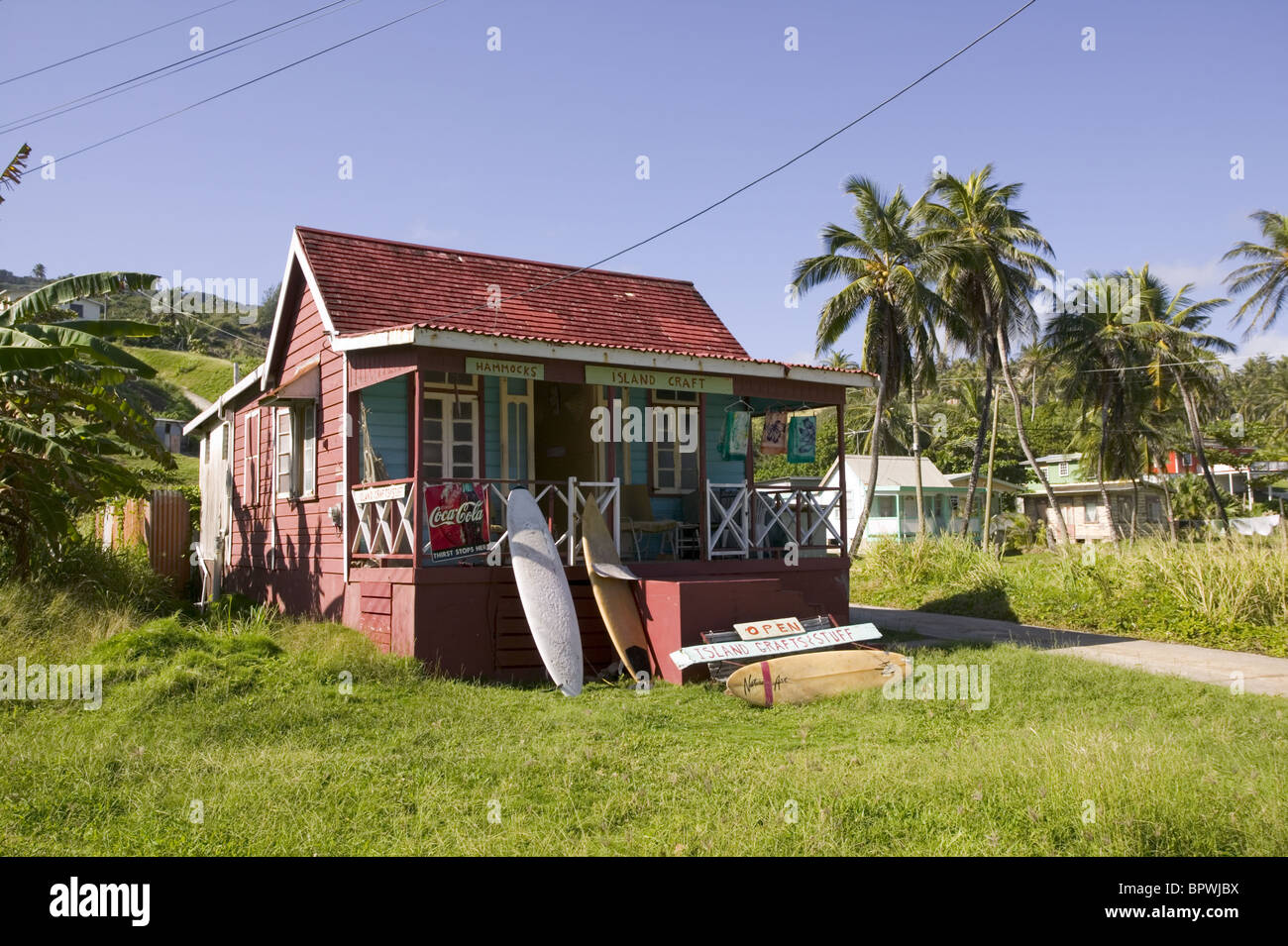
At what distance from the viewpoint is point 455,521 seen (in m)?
11.2

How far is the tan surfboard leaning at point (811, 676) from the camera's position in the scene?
979 cm

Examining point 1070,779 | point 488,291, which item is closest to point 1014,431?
point 488,291

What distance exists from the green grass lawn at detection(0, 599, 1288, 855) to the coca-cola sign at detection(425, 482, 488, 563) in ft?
4.72

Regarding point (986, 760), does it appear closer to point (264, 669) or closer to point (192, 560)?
point (264, 669)

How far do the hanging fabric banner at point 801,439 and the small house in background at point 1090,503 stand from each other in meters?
34.9

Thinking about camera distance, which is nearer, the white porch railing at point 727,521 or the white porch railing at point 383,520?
the white porch railing at point 383,520

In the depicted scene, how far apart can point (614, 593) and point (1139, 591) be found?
8.96m

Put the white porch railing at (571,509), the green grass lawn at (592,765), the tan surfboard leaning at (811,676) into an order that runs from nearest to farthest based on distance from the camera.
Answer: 1. the green grass lawn at (592,765)
2. the tan surfboard leaning at (811,676)
3. the white porch railing at (571,509)

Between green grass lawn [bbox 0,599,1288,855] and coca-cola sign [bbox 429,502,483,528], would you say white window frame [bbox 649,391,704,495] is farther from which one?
green grass lawn [bbox 0,599,1288,855]

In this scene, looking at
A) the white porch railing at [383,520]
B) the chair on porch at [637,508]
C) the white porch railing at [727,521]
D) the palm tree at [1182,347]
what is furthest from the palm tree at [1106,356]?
the white porch railing at [383,520]

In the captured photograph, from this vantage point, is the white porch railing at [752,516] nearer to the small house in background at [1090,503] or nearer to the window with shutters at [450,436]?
the window with shutters at [450,436]

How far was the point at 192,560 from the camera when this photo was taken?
64.9 feet
